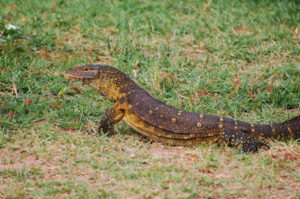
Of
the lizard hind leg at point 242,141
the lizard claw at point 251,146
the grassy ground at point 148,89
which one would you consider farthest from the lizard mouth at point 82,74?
the lizard claw at point 251,146

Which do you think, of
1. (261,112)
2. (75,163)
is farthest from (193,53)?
(75,163)

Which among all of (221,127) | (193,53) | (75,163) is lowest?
(75,163)

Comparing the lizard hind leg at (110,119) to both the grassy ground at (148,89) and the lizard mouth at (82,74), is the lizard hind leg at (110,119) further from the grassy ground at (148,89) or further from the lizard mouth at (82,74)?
the lizard mouth at (82,74)

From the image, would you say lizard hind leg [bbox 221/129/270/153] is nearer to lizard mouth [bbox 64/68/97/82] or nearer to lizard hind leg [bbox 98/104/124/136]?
lizard hind leg [bbox 98/104/124/136]

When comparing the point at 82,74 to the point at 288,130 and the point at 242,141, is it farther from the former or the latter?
the point at 288,130

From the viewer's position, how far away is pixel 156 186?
440cm

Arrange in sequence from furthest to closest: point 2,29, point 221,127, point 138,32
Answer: point 138,32 → point 2,29 → point 221,127

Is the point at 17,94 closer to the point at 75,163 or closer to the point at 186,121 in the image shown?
the point at 75,163

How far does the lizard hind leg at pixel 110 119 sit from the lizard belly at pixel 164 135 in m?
0.11

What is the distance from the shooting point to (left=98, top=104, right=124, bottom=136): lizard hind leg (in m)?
5.80

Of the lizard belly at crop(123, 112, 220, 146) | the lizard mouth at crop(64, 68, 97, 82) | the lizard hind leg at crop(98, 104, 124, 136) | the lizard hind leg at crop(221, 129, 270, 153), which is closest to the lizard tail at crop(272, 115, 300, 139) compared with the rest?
the lizard hind leg at crop(221, 129, 270, 153)

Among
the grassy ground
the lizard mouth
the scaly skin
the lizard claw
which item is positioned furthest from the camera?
the lizard mouth

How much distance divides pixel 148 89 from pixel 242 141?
226 cm

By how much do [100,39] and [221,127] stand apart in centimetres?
385
